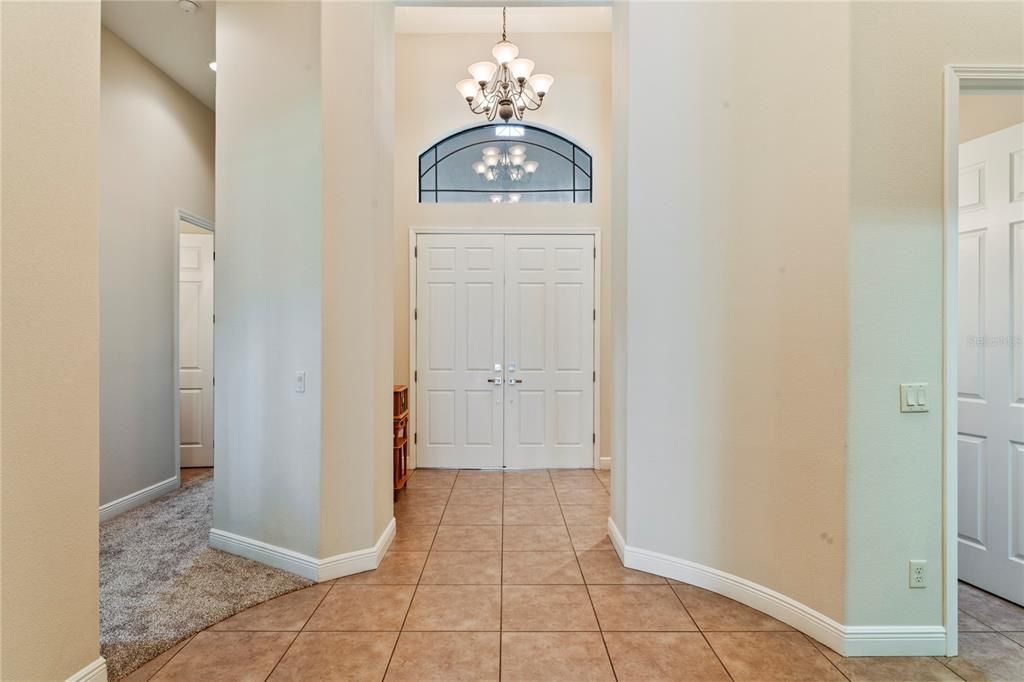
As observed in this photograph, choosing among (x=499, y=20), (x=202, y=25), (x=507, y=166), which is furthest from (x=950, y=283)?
(x=202, y=25)

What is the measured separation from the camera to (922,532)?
209 centimetres

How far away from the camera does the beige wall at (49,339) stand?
1519 mm

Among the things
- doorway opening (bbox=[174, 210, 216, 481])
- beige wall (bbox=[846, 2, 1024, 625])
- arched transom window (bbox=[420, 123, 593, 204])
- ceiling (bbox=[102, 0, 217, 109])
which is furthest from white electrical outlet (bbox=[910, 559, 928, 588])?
doorway opening (bbox=[174, 210, 216, 481])

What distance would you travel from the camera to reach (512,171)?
5125 mm

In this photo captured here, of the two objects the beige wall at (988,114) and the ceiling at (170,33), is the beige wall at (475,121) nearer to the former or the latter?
the ceiling at (170,33)

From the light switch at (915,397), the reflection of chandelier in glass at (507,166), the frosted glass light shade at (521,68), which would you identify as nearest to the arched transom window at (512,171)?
the reflection of chandelier in glass at (507,166)

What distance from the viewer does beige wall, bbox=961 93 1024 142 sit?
8.26 feet

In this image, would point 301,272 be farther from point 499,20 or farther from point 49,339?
point 499,20

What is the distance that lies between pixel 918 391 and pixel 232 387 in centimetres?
357

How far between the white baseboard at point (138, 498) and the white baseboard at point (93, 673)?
89.4 inches

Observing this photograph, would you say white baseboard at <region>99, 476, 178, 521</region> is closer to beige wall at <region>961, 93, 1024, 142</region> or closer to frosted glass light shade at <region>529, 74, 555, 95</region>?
frosted glass light shade at <region>529, 74, 555, 95</region>

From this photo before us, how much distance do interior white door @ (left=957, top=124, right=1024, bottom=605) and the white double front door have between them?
2.89 m

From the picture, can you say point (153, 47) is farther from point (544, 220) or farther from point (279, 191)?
point (544, 220)

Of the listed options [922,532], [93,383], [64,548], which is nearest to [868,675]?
[922,532]
